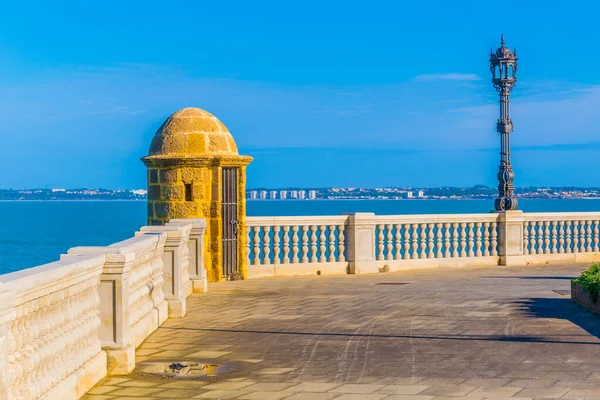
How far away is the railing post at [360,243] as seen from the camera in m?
19.1

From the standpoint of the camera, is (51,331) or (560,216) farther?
(560,216)

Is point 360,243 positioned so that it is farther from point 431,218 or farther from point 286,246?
point 431,218

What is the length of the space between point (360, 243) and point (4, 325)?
566 inches

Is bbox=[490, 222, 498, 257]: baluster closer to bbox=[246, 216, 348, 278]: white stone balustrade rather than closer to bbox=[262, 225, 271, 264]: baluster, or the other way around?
bbox=[246, 216, 348, 278]: white stone balustrade

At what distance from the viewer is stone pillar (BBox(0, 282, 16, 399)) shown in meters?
5.15

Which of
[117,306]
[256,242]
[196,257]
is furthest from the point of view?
[256,242]

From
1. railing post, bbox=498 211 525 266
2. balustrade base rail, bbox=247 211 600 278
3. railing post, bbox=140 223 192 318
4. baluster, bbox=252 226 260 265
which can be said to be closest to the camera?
railing post, bbox=140 223 192 318

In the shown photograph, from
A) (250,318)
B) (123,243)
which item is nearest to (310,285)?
(250,318)

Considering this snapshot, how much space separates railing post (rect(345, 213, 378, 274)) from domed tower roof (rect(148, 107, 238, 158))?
3.26 m

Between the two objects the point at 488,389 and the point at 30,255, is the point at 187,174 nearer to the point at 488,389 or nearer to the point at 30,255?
the point at 488,389

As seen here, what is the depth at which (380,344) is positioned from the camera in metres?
9.92

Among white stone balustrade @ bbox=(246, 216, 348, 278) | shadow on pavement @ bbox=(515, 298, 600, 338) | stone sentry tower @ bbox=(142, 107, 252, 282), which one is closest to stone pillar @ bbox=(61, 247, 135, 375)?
shadow on pavement @ bbox=(515, 298, 600, 338)

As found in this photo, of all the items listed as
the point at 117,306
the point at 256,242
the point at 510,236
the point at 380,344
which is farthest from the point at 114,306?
the point at 510,236

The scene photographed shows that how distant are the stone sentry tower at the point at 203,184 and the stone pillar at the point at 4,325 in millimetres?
11608
